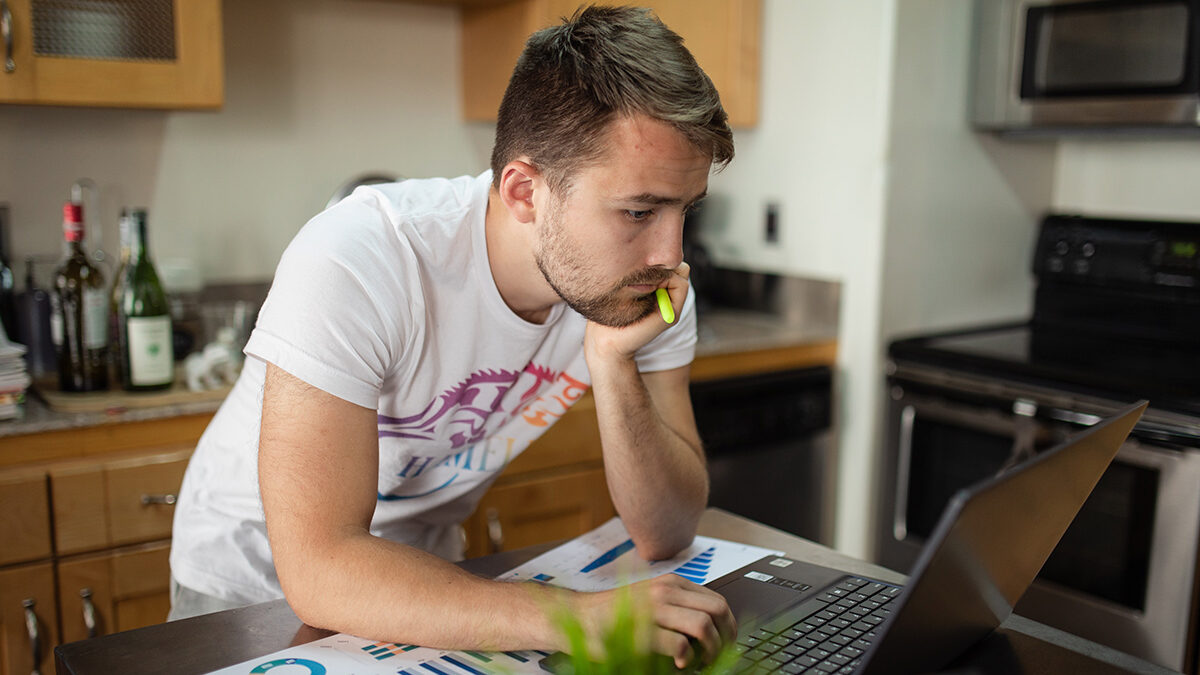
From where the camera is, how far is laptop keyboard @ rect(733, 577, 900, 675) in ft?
2.83

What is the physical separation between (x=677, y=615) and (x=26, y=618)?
136 centimetres

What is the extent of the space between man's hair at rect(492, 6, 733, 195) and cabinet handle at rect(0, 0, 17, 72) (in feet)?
3.81

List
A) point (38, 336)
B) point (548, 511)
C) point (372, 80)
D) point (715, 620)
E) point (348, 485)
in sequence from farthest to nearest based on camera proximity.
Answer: point (372, 80)
point (548, 511)
point (38, 336)
point (348, 485)
point (715, 620)

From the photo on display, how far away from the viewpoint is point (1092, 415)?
2100 mm

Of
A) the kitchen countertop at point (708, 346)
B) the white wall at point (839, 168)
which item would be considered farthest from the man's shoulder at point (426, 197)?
the white wall at point (839, 168)

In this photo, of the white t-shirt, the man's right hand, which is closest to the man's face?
the white t-shirt

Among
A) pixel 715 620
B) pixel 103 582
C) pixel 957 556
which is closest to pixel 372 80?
pixel 103 582

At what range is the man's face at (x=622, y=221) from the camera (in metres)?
1.05

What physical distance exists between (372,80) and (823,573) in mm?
1936

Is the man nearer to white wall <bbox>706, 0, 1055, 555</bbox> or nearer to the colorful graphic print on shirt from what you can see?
the colorful graphic print on shirt

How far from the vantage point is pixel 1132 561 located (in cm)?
207

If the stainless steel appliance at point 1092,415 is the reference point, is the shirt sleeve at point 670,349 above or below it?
above

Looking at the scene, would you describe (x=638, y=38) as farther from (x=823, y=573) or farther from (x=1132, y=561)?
(x=1132, y=561)

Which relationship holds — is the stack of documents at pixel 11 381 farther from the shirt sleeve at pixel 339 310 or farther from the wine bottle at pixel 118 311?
the shirt sleeve at pixel 339 310
